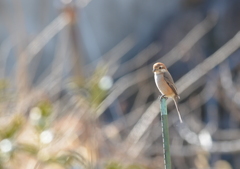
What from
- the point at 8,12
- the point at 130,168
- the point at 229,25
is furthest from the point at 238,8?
the point at 130,168

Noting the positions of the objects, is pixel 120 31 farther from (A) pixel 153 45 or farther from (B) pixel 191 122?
(B) pixel 191 122

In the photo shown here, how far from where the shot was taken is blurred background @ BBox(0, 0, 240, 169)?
2699mm

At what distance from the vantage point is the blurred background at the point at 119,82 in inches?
106

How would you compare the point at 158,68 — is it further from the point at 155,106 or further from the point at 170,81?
the point at 155,106

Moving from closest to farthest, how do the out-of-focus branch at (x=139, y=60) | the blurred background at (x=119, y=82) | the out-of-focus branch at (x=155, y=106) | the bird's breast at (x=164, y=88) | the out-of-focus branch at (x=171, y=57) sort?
the bird's breast at (x=164, y=88) → the blurred background at (x=119, y=82) → the out-of-focus branch at (x=155, y=106) → the out-of-focus branch at (x=171, y=57) → the out-of-focus branch at (x=139, y=60)

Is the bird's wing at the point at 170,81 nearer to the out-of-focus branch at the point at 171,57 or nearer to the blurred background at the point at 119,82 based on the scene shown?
the blurred background at the point at 119,82

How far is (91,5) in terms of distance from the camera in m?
5.08

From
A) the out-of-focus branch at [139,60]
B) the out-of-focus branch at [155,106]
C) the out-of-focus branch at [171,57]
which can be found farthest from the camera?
the out-of-focus branch at [139,60]

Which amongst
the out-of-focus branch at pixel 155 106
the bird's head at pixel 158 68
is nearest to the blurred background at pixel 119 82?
the out-of-focus branch at pixel 155 106

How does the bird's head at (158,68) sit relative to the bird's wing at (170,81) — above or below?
above

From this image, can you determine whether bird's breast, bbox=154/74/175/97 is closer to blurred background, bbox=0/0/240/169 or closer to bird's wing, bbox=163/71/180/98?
bird's wing, bbox=163/71/180/98

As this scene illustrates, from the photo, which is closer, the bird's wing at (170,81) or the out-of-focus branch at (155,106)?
the bird's wing at (170,81)

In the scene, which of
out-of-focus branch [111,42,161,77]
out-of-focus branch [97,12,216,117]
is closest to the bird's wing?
out-of-focus branch [97,12,216,117]

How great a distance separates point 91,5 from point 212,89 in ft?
5.18
